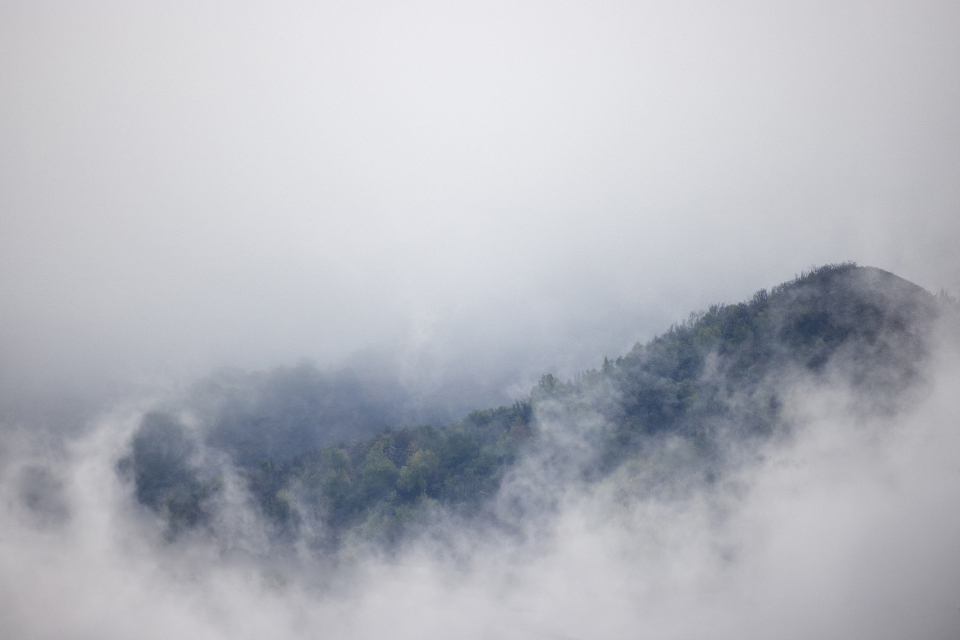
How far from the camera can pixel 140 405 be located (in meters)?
34.5

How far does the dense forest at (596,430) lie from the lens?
20.3 metres

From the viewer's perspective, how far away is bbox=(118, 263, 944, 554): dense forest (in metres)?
20.3

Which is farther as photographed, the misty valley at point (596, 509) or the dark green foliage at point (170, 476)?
the dark green foliage at point (170, 476)

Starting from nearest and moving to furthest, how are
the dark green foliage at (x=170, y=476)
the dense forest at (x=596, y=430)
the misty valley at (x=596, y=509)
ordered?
the misty valley at (x=596, y=509), the dense forest at (x=596, y=430), the dark green foliage at (x=170, y=476)

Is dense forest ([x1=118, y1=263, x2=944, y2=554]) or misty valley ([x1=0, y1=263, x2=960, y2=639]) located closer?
misty valley ([x1=0, y1=263, x2=960, y2=639])

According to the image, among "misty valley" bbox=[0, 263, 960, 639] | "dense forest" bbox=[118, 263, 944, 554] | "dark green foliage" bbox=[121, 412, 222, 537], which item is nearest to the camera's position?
"misty valley" bbox=[0, 263, 960, 639]

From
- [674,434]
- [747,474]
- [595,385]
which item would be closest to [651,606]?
[747,474]

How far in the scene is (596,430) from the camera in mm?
24719

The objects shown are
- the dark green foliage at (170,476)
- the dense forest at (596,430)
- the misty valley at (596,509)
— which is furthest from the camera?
the dark green foliage at (170,476)

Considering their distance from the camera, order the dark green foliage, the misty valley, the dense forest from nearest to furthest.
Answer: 1. the misty valley
2. the dense forest
3. the dark green foliage

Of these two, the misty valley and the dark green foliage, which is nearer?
the misty valley

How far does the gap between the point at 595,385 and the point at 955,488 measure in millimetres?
15282

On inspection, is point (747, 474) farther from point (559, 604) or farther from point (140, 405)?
point (140, 405)

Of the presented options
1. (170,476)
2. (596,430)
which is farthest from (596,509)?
(170,476)
